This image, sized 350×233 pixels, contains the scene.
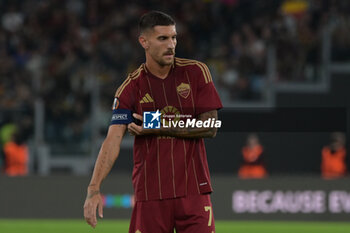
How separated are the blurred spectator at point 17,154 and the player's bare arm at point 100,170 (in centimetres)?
1027

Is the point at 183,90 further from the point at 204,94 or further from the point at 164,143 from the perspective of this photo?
the point at 164,143

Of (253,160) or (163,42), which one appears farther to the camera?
(253,160)

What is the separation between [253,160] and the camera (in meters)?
15.3

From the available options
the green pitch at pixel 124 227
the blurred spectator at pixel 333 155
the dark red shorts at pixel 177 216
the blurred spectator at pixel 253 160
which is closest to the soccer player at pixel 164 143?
the dark red shorts at pixel 177 216

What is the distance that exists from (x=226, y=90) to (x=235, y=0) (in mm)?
2772

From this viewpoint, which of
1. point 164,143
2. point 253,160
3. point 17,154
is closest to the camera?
point 164,143

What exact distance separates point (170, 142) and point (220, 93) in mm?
11592

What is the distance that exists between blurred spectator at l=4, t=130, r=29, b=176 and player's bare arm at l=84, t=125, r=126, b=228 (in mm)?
10274

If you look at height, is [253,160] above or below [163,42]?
below

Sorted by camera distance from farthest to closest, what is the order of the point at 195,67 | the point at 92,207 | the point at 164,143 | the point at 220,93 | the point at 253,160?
the point at 220,93 → the point at 253,160 → the point at 195,67 → the point at 164,143 → the point at 92,207

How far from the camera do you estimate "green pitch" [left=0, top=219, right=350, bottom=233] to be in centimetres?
1274

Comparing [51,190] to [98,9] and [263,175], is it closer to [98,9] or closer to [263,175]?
[263,175]

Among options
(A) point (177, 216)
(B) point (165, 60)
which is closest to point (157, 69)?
(B) point (165, 60)

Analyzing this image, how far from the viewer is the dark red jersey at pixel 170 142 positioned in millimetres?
5012
